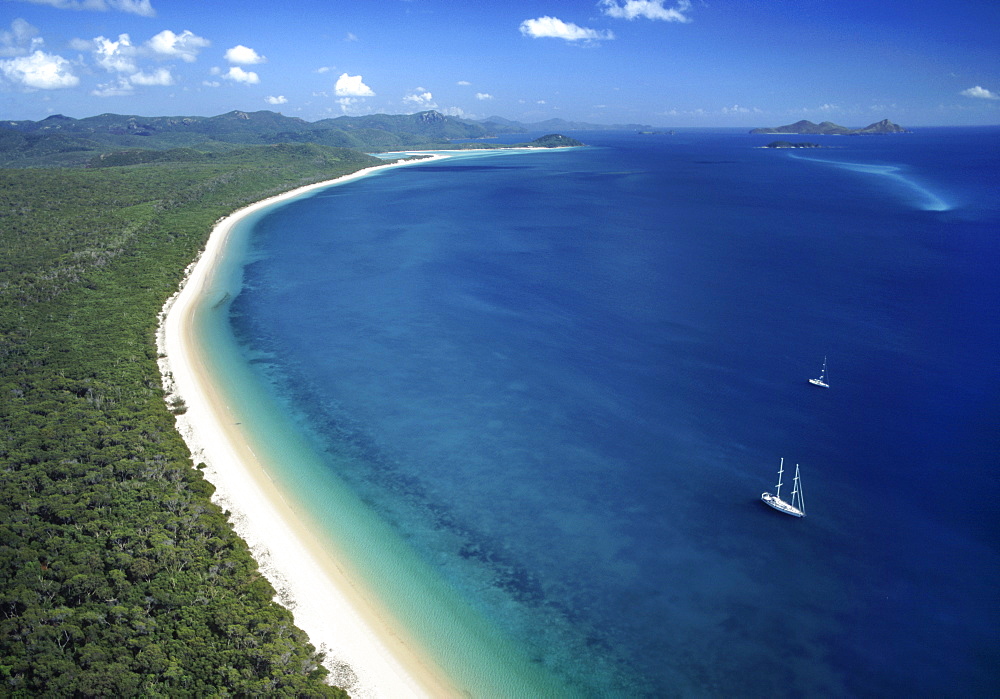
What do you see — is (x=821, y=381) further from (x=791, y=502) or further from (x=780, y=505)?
(x=780, y=505)

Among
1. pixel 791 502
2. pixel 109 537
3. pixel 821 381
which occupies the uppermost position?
pixel 821 381

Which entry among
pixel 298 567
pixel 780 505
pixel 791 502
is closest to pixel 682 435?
pixel 791 502

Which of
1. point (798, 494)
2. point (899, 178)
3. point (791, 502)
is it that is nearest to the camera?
point (791, 502)

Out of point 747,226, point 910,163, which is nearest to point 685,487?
point 747,226

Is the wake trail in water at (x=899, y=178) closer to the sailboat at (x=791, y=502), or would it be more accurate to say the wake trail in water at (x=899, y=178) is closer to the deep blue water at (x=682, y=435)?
the deep blue water at (x=682, y=435)

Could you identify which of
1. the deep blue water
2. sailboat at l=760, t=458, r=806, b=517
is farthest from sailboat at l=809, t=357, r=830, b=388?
sailboat at l=760, t=458, r=806, b=517

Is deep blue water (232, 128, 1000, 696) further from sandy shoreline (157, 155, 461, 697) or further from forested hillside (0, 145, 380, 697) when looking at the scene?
forested hillside (0, 145, 380, 697)

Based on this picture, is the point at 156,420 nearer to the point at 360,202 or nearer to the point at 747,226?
the point at 747,226
